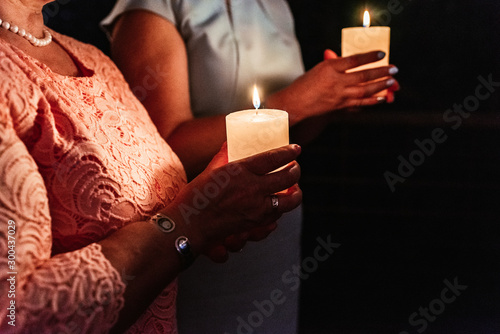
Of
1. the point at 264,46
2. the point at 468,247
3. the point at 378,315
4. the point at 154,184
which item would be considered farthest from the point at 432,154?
the point at 154,184

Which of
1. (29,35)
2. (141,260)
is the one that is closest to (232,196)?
(141,260)

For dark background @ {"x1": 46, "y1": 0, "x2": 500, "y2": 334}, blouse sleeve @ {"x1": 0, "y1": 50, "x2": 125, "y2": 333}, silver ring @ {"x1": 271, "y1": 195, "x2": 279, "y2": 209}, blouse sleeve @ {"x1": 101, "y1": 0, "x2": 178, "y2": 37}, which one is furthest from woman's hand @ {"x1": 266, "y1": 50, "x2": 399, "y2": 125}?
dark background @ {"x1": 46, "y1": 0, "x2": 500, "y2": 334}

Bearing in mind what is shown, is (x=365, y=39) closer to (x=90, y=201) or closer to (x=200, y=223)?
(x=200, y=223)

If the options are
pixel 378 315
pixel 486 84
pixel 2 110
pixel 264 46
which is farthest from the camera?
pixel 486 84

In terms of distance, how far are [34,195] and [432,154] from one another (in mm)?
2692

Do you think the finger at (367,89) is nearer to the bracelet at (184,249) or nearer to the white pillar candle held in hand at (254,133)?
the white pillar candle held in hand at (254,133)

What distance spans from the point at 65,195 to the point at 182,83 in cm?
62

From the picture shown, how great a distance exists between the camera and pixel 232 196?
2.68 feet

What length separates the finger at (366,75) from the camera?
4.08 feet

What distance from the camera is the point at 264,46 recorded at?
4.61 ft

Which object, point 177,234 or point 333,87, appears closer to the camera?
point 177,234

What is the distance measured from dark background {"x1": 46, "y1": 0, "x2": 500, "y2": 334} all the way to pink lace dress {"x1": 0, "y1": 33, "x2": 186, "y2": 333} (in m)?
1.67

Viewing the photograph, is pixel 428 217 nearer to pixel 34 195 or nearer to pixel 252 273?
pixel 252 273

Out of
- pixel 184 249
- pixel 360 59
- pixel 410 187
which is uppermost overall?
pixel 360 59
